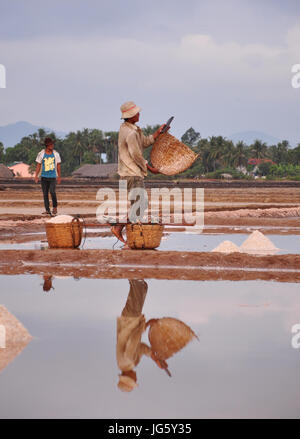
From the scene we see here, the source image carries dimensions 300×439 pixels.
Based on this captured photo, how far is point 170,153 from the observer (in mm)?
8867

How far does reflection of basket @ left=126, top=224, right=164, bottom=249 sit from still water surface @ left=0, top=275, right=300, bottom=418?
2673 mm

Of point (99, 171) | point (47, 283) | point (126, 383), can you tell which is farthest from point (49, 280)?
point (99, 171)

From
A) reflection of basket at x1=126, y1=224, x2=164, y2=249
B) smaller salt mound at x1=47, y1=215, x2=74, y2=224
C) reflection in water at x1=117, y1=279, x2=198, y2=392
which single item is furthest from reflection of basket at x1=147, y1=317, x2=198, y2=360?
smaller salt mound at x1=47, y1=215, x2=74, y2=224

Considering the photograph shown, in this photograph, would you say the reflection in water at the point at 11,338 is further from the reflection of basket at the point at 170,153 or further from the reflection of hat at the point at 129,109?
the reflection of basket at the point at 170,153

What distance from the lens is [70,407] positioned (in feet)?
9.37

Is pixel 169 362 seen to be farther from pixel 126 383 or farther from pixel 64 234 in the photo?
pixel 64 234

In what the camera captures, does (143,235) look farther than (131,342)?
Yes

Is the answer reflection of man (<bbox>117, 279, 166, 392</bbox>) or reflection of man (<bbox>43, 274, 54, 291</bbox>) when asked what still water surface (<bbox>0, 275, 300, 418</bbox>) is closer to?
reflection of man (<bbox>117, 279, 166, 392</bbox>)

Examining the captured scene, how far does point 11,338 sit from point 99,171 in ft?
307

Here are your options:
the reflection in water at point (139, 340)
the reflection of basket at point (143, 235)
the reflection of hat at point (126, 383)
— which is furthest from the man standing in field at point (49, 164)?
the reflection of hat at point (126, 383)

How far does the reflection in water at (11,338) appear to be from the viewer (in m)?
3.63

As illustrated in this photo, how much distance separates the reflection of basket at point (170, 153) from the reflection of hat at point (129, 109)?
60 cm
